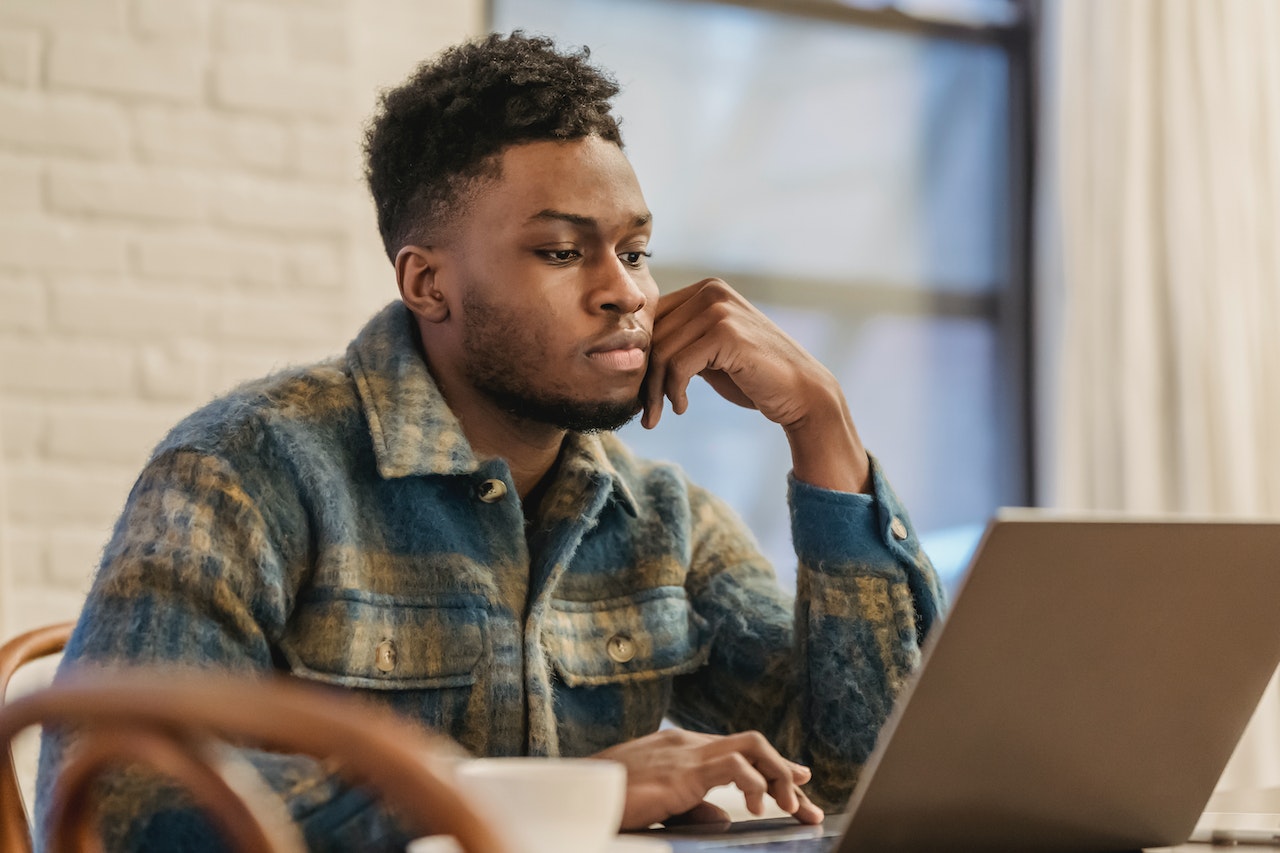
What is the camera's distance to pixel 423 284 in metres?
1.53

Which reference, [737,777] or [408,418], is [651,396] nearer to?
[408,418]

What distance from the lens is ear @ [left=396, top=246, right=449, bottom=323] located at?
4.99 feet

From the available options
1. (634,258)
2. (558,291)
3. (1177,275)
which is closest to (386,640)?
(558,291)

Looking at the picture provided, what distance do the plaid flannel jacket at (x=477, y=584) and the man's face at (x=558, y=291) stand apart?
3.1 inches

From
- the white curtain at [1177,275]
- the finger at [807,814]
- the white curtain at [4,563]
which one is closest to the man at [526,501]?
the finger at [807,814]

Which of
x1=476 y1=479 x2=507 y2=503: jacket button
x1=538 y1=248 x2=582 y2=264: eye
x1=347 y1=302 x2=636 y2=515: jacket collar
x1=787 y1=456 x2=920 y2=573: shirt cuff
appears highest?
x1=538 y1=248 x2=582 y2=264: eye

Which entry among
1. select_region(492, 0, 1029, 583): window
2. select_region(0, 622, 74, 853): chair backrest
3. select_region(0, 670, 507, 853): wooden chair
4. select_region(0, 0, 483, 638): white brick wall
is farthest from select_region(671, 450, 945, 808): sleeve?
select_region(492, 0, 1029, 583): window

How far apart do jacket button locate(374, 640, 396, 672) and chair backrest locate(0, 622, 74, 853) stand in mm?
287

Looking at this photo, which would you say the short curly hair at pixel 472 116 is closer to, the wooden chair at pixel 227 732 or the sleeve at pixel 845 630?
the sleeve at pixel 845 630

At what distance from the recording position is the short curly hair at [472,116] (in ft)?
4.84

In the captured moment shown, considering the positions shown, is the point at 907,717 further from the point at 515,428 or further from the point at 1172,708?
the point at 515,428

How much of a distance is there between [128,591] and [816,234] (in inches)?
82.2

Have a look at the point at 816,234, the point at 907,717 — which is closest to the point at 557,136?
the point at 907,717

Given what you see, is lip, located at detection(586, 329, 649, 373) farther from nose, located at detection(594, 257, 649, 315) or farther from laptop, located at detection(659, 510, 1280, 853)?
laptop, located at detection(659, 510, 1280, 853)
